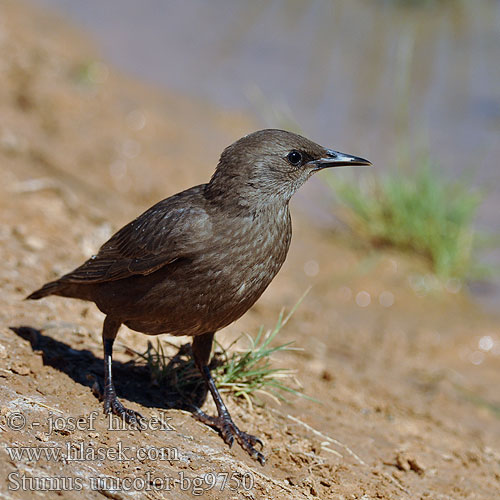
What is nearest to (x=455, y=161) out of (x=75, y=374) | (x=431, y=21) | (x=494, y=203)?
(x=494, y=203)

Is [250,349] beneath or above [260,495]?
above

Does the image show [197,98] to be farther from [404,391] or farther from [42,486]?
[42,486]

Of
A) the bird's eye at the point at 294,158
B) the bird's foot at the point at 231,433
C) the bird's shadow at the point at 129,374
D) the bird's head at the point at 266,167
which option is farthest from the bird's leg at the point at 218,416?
the bird's eye at the point at 294,158

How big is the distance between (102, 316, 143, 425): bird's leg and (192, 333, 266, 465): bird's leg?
0.39 m

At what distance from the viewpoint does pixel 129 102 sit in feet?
33.3

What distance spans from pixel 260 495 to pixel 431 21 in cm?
1162

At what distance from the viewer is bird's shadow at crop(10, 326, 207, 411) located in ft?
13.2

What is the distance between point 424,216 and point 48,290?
4.80 meters

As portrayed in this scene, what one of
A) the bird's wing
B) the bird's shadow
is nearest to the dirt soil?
the bird's shadow

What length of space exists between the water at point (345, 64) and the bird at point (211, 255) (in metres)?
5.05

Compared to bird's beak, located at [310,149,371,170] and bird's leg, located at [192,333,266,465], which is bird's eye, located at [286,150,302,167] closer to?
bird's beak, located at [310,149,371,170]

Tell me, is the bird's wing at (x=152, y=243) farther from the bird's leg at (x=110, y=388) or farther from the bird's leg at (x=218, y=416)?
the bird's leg at (x=218, y=416)

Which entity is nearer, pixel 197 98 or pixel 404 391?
pixel 404 391

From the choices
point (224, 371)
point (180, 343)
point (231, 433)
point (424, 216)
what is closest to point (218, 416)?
point (231, 433)
